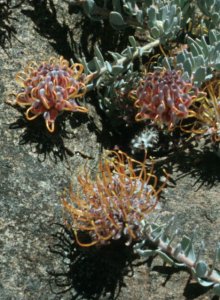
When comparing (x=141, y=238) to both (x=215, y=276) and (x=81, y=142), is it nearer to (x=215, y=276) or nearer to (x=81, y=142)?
(x=215, y=276)

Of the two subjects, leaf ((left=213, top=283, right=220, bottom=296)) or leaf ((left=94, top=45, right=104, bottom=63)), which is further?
leaf ((left=94, top=45, right=104, bottom=63))

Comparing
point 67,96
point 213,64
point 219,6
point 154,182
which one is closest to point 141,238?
point 154,182

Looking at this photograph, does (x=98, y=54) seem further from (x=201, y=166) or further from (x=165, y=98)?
(x=201, y=166)

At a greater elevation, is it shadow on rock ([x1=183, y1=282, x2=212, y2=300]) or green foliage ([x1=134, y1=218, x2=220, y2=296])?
green foliage ([x1=134, y1=218, x2=220, y2=296])

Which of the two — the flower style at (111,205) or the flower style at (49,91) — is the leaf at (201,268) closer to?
the flower style at (111,205)

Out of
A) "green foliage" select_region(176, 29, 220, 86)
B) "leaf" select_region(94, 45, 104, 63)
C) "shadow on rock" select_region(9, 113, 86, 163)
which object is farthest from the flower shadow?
"green foliage" select_region(176, 29, 220, 86)

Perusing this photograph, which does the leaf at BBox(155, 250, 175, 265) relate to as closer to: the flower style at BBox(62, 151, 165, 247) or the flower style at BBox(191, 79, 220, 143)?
the flower style at BBox(62, 151, 165, 247)

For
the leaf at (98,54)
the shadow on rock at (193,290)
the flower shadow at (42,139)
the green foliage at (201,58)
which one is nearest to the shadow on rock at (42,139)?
the flower shadow at (42,139)

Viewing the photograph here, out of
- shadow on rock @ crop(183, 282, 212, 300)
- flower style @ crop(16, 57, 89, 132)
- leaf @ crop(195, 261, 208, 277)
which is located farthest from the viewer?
flower style @ crop(16, 57, 89, 132)

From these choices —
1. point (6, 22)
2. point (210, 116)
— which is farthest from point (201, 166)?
point (6, 22)
